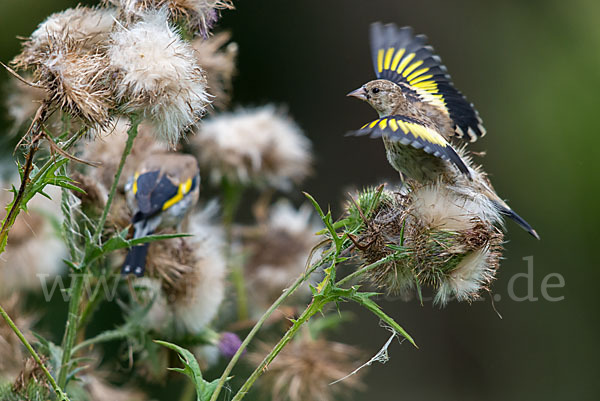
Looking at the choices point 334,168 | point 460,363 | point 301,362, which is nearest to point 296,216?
point 301,362

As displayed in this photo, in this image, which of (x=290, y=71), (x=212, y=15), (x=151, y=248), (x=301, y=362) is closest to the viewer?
(x=212, y=15)

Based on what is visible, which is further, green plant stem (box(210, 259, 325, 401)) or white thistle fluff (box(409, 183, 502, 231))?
white thistle fluff (box(409, 183, 502, 231))

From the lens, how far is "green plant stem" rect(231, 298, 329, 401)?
1447mm

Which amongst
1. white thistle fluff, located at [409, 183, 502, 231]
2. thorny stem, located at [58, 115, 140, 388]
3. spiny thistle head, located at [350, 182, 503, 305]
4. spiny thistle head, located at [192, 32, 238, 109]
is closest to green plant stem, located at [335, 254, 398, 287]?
spiny thistle head, located at [350, 182, 503, 305]

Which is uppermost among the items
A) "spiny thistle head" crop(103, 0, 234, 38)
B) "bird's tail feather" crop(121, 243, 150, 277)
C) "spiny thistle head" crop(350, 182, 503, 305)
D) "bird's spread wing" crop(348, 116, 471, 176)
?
"spiny thistle head" crop(103, 0, 234, 38)

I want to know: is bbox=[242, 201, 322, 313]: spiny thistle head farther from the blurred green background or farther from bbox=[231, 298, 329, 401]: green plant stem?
the blurred green background

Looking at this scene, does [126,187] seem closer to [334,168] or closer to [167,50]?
[167,50]

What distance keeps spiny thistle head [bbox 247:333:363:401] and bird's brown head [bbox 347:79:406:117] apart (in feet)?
2.89

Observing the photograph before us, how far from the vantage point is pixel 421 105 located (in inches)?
92.7

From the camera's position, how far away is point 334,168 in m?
6.23

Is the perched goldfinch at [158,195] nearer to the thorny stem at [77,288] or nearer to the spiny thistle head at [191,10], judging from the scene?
the thorny stem at [77,288]

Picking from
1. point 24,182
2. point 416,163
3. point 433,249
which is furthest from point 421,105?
point 24,182

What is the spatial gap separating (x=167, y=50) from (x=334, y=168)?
463 cm

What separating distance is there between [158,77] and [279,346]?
0.61m
